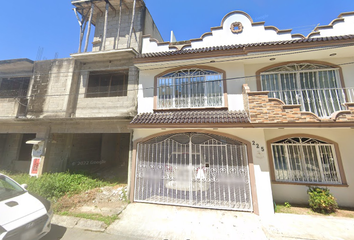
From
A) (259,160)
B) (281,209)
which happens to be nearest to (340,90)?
(259,160)

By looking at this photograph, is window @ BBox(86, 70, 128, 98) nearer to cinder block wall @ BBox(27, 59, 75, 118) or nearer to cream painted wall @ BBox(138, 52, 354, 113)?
cinder block wall @ BBox(27, 59, 75, 118)

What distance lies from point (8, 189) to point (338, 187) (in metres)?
10.2

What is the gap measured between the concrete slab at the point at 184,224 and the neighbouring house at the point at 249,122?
1.37 ft

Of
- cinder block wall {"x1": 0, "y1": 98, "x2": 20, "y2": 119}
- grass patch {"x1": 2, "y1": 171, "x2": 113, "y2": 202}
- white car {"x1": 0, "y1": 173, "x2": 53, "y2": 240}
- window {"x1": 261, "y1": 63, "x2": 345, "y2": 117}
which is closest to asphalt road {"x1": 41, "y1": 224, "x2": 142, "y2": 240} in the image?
white car {"x1": 0, "y1": 173, "x2": 53, "y2": 240}

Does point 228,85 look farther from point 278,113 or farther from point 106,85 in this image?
point 106,85

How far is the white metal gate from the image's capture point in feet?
16.4

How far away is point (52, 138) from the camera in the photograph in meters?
7.43

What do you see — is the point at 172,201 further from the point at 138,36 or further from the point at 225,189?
the point at 138,36

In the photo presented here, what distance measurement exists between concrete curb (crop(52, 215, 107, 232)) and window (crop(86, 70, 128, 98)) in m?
5.26

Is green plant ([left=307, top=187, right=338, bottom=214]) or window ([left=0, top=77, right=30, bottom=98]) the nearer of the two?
green plant ([left=307, top=187, right=338, bottom=214])

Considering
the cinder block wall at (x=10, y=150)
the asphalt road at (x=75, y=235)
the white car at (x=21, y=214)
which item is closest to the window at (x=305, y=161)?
the asphalt road at (x=75, y=235)

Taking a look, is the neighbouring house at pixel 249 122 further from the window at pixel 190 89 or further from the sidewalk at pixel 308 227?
the sidewalk at pixel 308 227

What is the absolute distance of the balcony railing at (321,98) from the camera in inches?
213

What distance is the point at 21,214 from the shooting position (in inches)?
119
